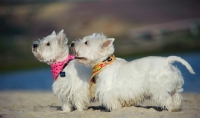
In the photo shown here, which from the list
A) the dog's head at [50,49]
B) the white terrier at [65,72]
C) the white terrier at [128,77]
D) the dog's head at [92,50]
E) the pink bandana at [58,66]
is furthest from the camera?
the pink bandana at [58,66]

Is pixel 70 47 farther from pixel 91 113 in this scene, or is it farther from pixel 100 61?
pixel 91 113

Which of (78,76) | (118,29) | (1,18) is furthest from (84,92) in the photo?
(1,18)

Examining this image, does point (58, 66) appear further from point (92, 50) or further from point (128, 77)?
point (128, 77)

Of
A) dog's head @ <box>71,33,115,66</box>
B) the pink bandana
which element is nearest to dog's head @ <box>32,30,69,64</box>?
the pink bandana

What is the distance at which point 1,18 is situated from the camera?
5703 centimetres

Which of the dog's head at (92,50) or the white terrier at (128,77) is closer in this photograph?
the white terrier at (128,77)

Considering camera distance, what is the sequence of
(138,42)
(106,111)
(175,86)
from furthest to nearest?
(138,42) → (106,111) → (175,86)

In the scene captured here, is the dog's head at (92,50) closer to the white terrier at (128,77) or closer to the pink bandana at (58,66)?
the white terrier at (128,77)

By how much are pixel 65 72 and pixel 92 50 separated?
90cm

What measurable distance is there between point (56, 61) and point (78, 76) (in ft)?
2.09

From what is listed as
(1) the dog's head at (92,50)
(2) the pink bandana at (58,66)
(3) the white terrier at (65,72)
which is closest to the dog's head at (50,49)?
(3) the white terrier at (65,72)

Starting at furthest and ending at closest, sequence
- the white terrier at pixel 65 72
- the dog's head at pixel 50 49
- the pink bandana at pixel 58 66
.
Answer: the pink bandana at pixel 58 66 → the dog's head at pixel 50 49 → the white terrier at pixel 65 72

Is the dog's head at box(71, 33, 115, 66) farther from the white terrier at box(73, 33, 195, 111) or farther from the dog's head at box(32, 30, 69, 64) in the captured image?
the dog's head at box(32, 30, 69, 64)

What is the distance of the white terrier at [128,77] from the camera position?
34.0ft
